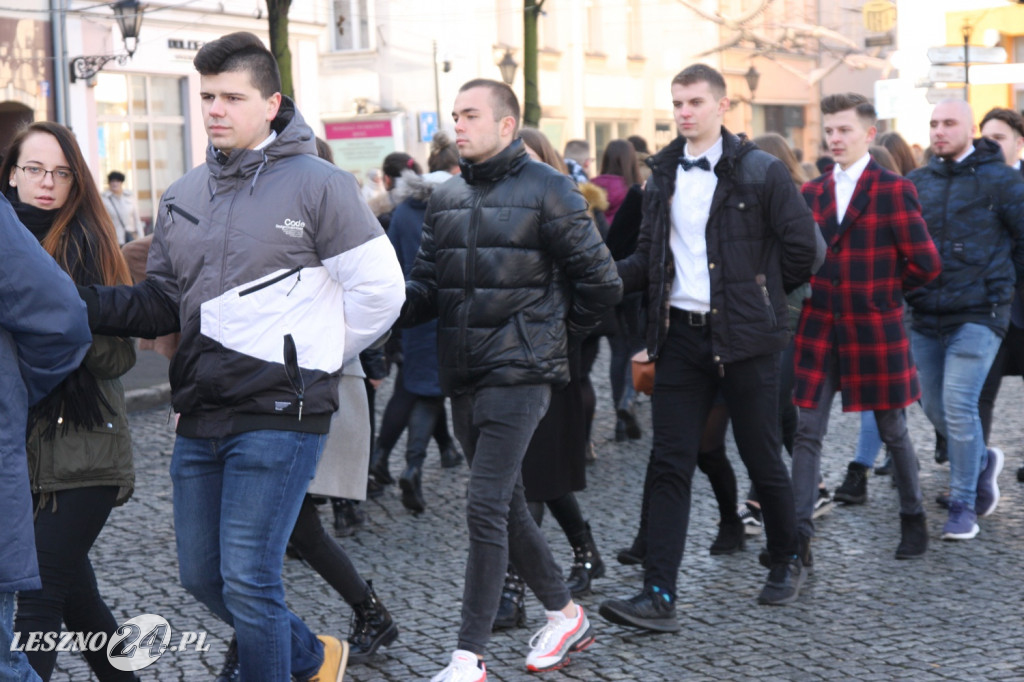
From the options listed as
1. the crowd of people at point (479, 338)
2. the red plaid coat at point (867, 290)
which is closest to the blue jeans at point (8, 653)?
the crowd of people at point (479, 338)

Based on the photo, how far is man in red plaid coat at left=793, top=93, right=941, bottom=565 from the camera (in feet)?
20.3

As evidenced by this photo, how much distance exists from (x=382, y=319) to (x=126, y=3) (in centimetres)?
1797

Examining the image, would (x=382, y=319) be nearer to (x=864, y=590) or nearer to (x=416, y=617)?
(x=416, y=617)

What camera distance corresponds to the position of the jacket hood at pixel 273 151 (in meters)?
4.00

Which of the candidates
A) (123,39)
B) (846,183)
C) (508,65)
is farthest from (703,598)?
(508,65)

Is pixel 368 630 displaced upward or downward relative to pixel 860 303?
downward

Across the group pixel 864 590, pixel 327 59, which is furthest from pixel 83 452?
pixel 327 59

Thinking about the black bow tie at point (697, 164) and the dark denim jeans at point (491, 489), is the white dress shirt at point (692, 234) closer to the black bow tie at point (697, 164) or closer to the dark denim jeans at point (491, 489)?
the black bow tie at point (697, 164)

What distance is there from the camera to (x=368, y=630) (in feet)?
16.5

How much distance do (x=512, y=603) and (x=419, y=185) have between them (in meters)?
2.49

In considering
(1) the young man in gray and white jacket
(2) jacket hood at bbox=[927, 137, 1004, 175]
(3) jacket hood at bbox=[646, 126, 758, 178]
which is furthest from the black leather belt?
(2) jacket hood at bbox=[927, 137, 1004, 175]

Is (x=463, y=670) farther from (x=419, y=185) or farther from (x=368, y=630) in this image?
(x=419, y=185)

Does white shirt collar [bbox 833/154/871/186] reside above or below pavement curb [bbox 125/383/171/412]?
above

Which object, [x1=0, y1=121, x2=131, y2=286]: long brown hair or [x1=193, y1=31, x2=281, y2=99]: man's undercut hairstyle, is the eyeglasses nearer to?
[x1=0, y1=121, x2=131, y2=286]: long brown hair
